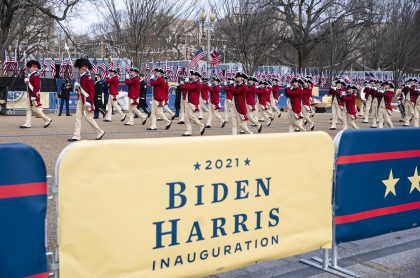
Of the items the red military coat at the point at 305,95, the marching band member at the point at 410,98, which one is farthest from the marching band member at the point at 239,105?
the marching band member at the point at 410,98

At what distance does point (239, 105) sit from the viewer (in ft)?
49.2

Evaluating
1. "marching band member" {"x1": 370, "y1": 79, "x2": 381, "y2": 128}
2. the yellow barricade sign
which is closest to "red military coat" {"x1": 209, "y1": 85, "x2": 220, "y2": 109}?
"marching band member" {"x1": 370, "y1": 79, "x2": 381, "y2": 128}

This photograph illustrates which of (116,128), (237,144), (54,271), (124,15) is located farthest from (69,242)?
(124,15)

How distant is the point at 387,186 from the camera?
466cm

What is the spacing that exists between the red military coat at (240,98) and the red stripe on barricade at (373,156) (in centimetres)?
1021

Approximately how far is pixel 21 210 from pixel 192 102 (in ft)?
41.7

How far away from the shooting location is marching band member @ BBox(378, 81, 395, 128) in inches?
778

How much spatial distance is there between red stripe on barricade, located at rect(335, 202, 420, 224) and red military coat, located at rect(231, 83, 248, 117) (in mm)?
10179

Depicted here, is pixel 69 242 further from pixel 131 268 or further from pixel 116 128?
pixel 116 128

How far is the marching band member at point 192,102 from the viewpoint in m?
15.2

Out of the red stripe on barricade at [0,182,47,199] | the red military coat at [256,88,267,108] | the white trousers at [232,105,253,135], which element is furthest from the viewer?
the red military coat at [256,88,267,108]

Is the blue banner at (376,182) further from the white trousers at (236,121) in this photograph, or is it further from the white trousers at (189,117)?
the white trousers at (189,117)

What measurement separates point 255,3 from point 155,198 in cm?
2765

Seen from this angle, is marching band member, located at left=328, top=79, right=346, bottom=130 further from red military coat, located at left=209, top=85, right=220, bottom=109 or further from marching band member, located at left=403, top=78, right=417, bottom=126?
red military coat, located at left=209, top=85, right=220, bottom=109
